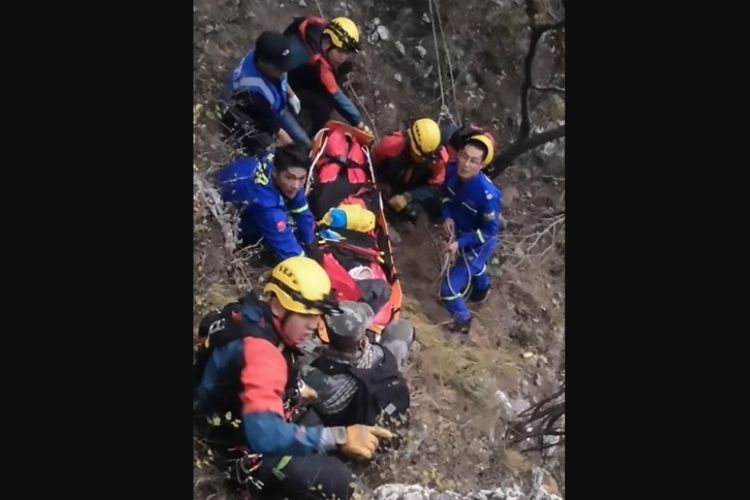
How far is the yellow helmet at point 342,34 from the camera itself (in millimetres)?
5316

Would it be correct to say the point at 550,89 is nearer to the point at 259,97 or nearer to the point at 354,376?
the point at 259,97

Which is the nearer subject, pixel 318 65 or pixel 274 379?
pixel 274 379

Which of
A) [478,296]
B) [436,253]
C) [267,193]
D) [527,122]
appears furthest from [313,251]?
[527,122]

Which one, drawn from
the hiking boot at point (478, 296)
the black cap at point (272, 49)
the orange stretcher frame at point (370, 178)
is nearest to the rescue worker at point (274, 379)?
the orange stretcher frame at point (370, 178)

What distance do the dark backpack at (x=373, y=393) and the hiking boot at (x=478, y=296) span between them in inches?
38.3

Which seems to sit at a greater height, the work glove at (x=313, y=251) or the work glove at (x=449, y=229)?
the work glove at (x=313, y=251)

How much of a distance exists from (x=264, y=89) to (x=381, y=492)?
215 centimetres

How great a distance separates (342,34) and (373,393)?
2130 mm

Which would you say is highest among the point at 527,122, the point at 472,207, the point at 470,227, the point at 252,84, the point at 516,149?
the point at 252,84

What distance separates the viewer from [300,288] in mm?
3990

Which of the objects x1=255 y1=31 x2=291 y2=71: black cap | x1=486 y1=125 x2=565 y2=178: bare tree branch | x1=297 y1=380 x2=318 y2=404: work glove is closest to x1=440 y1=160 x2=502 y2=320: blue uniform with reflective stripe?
x1=486 y1=125 x2=565 y2=178: bare tree branch

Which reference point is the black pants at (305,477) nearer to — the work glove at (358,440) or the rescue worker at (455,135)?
the work glove at (358,440)

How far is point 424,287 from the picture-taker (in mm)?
5379

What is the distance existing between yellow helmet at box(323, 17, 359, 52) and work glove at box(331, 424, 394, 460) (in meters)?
2.25
